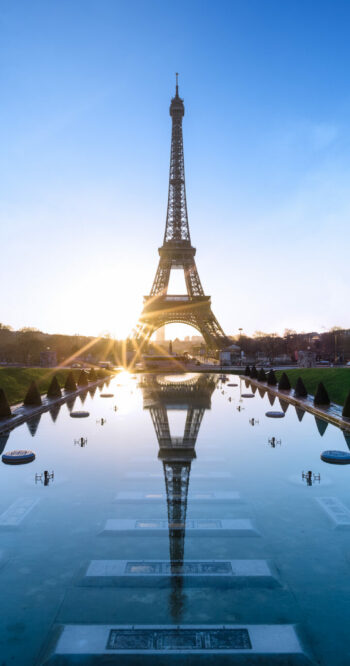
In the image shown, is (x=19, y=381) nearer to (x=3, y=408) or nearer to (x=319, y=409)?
(x=3, y=408)

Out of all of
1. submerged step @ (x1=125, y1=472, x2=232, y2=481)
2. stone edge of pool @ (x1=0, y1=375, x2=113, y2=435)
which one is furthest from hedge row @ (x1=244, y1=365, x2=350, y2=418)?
stone edge of pool @ (x1=0, y1=375, x2=113, y2=435)

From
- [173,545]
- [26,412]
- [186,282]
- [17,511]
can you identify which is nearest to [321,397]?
[26,412]

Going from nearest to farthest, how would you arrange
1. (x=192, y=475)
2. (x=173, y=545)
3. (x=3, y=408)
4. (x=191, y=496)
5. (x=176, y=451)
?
(x=173, y=545) → (x=191, y=496) → (x=192, y=475) → (x=176, y=451) → (x=3, y=408)

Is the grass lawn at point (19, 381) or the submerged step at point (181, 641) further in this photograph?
the grass lawn at point (19, 381)

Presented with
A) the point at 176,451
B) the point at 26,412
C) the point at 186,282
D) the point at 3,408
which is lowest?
the point at 176,451

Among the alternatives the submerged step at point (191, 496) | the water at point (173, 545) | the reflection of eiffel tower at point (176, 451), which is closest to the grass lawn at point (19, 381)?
the reflection of eiffel tower at point (176, 451)

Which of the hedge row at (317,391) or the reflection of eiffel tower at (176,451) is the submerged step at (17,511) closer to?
the reflection of eiffel tower at (176,451)

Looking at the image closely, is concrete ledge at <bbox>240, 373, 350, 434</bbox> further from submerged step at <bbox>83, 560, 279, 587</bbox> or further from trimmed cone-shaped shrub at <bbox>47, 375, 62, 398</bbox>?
trimmed cone-shaped shrub at <bbox>47, 375, 62, 398</bbox>
